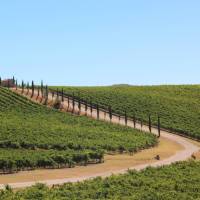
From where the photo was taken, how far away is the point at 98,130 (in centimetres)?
8162

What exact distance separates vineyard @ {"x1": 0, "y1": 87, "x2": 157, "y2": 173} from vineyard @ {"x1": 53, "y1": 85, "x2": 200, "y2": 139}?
1510 cm

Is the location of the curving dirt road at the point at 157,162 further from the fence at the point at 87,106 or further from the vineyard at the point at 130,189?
the vineyard at the point at 130,189

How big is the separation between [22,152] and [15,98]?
5018 centimetres

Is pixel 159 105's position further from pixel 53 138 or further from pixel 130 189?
pixel 130 189

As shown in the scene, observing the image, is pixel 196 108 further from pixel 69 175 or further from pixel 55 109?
pixel 69 175

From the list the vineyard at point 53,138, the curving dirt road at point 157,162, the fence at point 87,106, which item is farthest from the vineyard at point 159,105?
the vineyard at point 53,138

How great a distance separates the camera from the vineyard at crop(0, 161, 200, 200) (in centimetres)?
3372

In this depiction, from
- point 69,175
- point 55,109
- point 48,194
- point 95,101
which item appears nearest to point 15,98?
point 55,109

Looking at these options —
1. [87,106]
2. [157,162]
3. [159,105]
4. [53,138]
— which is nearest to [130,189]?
[157,162]

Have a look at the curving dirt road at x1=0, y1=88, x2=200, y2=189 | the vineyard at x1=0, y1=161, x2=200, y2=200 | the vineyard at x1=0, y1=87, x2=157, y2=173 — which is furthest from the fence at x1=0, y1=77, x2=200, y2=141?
the vineyard at x1=0, y1=161, x2=200, y2=200

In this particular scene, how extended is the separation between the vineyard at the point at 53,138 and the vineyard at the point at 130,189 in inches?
451

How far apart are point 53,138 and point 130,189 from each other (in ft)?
108

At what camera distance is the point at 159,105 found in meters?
120

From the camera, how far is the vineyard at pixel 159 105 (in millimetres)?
102125
